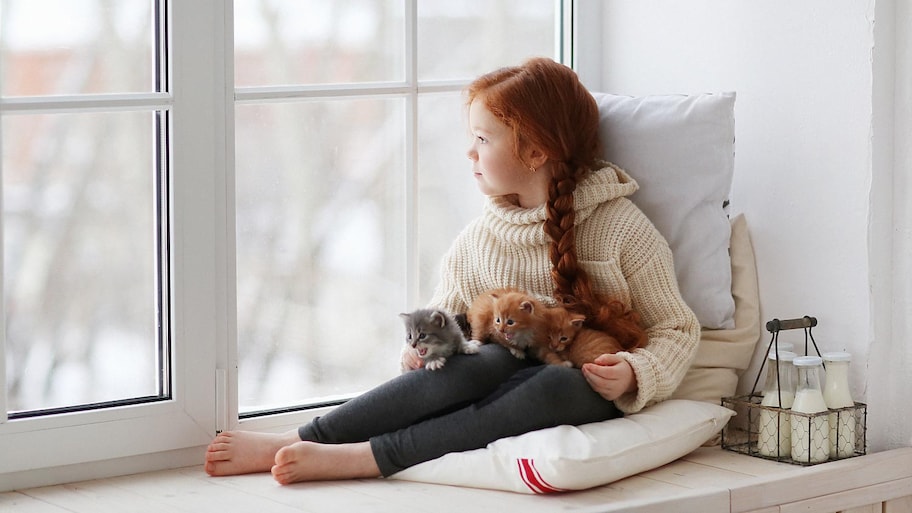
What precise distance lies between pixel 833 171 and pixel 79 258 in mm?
1256

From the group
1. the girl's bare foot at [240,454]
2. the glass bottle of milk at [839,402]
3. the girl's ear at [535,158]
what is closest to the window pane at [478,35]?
the girl's ear at [535,158]

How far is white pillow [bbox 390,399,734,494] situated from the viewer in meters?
1.55

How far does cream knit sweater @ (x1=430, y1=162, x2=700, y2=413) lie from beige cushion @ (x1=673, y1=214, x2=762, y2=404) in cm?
10

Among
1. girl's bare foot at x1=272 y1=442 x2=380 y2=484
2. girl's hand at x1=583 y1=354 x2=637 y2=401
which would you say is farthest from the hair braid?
girl's bare foot at x1=272 y1=442 x2=380 y2=484

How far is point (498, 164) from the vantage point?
1860 mm

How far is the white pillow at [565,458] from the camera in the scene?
1548 mm

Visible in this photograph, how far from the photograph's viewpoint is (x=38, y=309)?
1657mm

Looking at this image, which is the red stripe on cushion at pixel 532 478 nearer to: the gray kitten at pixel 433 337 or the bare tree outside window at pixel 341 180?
the gray kitten at pixel 433 337

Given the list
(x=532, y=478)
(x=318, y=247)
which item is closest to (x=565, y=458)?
(x=532, y=478)

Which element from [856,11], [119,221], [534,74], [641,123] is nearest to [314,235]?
[119,221]

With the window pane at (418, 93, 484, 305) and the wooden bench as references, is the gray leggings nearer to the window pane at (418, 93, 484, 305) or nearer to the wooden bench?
the wooden bench

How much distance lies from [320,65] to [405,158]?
23cm

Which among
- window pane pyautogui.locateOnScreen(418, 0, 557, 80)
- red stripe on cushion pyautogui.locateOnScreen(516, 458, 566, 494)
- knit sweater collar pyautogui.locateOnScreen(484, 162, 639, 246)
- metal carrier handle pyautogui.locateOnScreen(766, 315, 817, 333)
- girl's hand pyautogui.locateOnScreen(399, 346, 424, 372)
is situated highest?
window pane pyautogui.locateOnScreen(418, 0, 557, 80)

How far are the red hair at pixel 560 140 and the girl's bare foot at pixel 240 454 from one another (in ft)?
1.78
